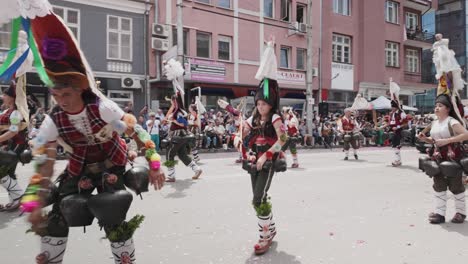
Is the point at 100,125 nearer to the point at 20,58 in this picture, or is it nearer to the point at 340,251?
the point at 20,58

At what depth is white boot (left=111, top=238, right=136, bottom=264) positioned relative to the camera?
305 cm

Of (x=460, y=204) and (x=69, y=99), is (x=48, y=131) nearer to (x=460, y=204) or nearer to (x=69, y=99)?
(x=69, y=99)

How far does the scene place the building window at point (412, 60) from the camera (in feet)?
110

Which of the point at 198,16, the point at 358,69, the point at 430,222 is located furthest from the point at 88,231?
the point at 358,69

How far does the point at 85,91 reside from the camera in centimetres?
297

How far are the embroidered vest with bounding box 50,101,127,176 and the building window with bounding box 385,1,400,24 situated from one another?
32.2 meters

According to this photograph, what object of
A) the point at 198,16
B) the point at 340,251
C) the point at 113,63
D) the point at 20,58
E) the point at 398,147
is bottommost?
the point at 340,251

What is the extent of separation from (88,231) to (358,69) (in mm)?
28098

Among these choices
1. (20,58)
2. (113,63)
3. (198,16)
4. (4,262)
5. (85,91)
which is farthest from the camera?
(198,16)

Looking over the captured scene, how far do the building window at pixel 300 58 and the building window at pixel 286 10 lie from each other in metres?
2.26

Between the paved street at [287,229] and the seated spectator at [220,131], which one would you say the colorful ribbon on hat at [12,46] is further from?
the seated spectator at [220,131]

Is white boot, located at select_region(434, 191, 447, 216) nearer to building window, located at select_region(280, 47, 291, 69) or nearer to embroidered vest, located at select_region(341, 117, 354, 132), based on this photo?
embroidered vest, located at select_region(341, 117, 354, 132)

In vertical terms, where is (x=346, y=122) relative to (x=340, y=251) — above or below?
above

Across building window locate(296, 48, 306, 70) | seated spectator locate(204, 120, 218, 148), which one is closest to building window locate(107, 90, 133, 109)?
seated spectator locate(204, 120, 218, 148)
